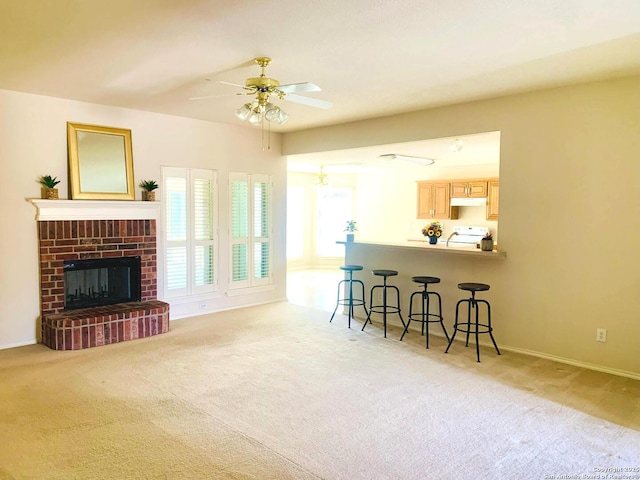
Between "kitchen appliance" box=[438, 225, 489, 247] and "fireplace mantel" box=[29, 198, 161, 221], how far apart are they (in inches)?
226

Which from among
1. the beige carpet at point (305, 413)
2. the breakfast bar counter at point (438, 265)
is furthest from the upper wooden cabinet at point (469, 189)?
the beige carpet at point (305, 413)

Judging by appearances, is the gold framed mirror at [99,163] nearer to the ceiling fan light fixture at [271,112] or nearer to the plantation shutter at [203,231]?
the plantation shutter at [203,231]

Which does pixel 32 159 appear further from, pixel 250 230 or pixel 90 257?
pixel 250 230

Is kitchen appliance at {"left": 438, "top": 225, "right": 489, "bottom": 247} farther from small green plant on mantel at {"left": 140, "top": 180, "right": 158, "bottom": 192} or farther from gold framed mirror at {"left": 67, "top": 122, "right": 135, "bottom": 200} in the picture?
gold framed mirror at {"left": 67, "top": 122, "right": 135, "bottom": 200}

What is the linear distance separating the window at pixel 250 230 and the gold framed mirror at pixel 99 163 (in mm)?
1547

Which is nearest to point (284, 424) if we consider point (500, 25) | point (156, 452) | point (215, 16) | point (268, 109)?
point (156, 452)

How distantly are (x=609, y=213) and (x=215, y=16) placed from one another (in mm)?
3747

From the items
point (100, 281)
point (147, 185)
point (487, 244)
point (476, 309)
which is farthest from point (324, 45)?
point (100, 281)

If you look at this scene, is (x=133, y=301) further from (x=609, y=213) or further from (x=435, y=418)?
(x=609, y=213)

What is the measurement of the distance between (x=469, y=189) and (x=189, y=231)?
5454 millimetres

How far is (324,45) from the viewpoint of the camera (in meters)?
3.33

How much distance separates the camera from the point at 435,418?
3.24 m

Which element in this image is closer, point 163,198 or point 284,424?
point 284,424

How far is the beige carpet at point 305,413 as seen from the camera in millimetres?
2635
